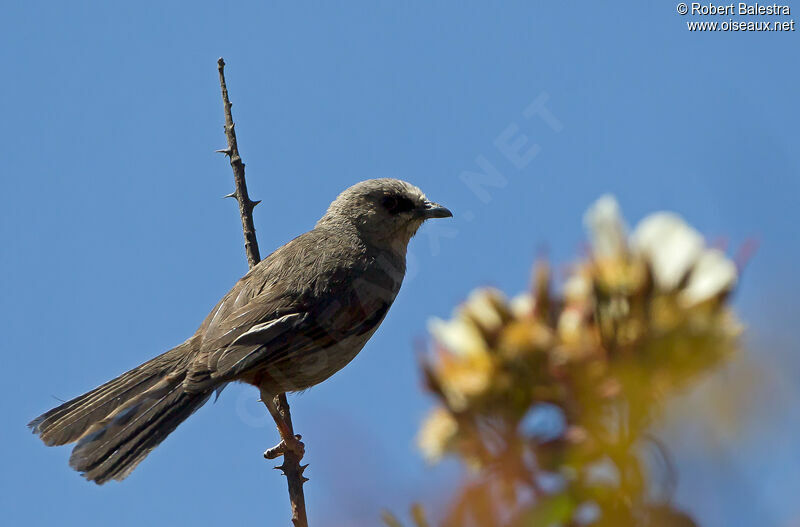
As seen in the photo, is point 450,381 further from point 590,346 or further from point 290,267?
point 290,267

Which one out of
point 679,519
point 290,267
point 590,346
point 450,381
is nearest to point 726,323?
point 590,346

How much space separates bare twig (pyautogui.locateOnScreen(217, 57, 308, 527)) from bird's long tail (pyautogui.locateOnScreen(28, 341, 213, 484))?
2.10 ft

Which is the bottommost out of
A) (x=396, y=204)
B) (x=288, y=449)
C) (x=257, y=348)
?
(x=288, y=449)

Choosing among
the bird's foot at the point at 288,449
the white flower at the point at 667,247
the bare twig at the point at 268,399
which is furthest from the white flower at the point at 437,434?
the bird's foot at the point at 288,449

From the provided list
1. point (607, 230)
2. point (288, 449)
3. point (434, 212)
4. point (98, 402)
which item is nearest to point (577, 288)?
point (607, 230)

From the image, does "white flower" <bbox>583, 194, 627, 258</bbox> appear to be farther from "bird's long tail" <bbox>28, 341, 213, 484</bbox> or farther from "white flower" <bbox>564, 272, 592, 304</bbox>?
"bird's long tail" <bbox>28, 341, 213, 484</bbox>

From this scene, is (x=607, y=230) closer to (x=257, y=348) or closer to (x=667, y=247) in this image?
(x=667, y=247)

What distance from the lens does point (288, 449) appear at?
18.0ft

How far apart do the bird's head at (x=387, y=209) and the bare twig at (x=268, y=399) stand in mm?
803

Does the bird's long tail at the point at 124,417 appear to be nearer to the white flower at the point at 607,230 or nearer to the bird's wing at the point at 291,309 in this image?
the bird's wing at the point at 291,309

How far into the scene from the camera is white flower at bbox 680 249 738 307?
1274 millimetres

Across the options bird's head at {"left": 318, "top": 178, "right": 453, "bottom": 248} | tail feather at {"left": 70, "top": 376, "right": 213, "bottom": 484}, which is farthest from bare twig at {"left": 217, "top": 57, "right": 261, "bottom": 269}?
tail feather at {"left": 70, "top": 376, "right": 213, "bottom": 484}

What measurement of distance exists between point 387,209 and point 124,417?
106 inches

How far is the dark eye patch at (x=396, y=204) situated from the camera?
274 inches
